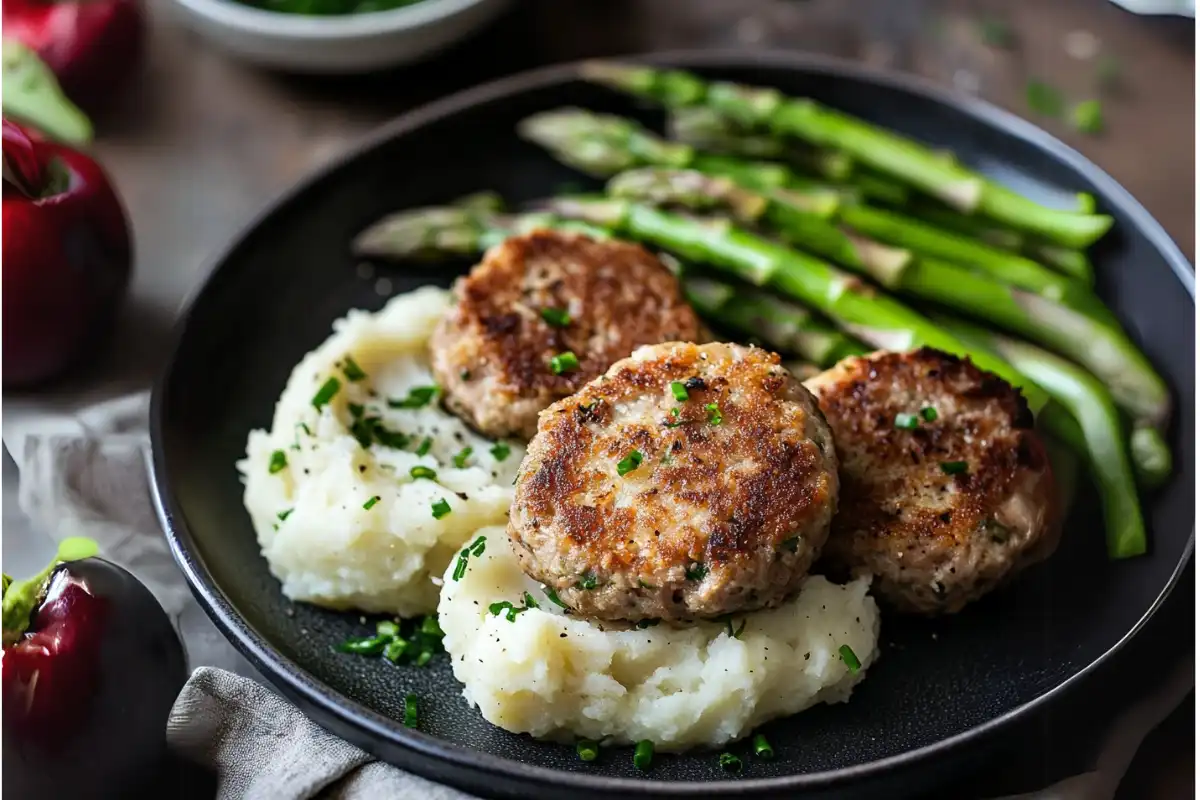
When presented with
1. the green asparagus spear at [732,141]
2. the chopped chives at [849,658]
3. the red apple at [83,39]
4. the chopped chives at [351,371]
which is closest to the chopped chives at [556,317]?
the chopped chives at [351,371]

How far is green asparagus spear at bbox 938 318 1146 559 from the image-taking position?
4.30 metres

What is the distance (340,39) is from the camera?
6031mm

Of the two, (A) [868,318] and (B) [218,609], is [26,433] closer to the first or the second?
(B) [218,609]

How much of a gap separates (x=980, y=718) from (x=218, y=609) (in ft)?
7.94

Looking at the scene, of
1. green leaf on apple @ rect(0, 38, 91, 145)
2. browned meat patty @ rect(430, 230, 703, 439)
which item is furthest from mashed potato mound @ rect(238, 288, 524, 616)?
green leaf on apple @ rect(0, 38, 91, 145)

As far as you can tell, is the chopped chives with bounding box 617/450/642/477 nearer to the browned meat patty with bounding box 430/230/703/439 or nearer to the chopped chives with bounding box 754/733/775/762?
the browned meat patty with bounding box 430/230/703/439

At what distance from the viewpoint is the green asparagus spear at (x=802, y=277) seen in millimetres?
4633

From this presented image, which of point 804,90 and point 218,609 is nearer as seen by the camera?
point 218,609

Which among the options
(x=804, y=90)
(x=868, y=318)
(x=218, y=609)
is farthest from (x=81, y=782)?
(x=804, y=90)

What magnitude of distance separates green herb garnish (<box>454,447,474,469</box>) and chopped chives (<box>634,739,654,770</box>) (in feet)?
3.83

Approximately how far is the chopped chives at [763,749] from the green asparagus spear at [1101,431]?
4.74 ft

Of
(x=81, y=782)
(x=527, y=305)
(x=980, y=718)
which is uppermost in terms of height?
(x=527, y=305)

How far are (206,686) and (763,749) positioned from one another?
5.90 ft

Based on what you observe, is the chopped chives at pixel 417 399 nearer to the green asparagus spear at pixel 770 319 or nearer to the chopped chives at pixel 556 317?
the chopped chives at pixel 556 317
